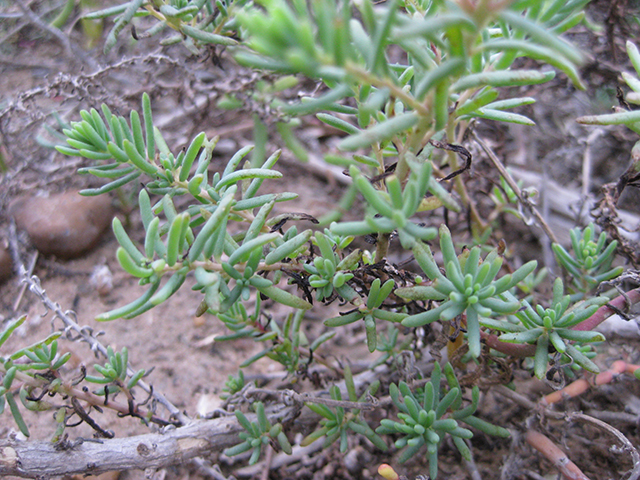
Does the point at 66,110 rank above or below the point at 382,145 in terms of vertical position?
below

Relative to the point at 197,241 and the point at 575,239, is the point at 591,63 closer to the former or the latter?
the point at 575,239

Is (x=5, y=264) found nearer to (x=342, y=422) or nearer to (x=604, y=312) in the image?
(x=342, y=422)

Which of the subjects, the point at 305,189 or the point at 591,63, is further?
the point at 305,189

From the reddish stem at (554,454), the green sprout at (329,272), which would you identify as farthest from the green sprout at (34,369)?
the reddish stem at (554,454)

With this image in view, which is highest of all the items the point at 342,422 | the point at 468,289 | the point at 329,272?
the point at 468,289

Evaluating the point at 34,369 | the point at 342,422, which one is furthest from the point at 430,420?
the point at 34,369

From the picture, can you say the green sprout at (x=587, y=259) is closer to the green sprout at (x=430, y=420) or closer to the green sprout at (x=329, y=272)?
the green sprout at (x=430, y=420)

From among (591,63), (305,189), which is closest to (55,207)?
(305,189)

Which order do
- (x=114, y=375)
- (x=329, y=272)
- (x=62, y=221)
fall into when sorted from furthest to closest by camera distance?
(x=62, y=221) → (x=114, y=375) → (x=329, y=272)
